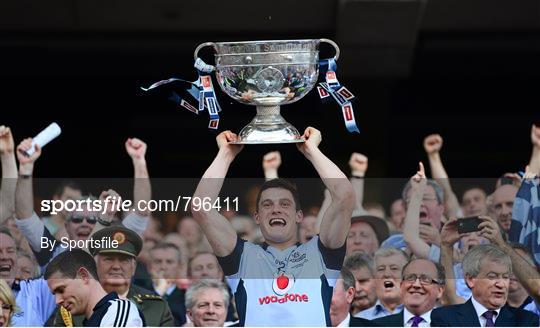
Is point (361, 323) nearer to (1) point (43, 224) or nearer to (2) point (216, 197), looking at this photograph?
(2) point (216, 197)

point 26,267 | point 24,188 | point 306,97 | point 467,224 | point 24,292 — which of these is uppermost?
point 306,97

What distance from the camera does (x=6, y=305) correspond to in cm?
500

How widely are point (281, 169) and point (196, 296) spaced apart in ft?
21.7

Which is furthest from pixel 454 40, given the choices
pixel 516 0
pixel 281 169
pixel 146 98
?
pixel 146 98

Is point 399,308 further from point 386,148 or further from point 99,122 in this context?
point 99,122

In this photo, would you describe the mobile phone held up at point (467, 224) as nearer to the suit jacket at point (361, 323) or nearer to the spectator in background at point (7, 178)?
the suit jacket at point (361, 323)

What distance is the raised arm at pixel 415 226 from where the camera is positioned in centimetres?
531

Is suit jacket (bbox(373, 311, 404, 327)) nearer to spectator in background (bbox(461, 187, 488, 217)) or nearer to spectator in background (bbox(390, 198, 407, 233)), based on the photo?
spectator in background (bbox(390, 198, 407, 233))

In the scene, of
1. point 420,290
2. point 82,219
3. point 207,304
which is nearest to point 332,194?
point 420,290

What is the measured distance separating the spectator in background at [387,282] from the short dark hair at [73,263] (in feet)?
4.34

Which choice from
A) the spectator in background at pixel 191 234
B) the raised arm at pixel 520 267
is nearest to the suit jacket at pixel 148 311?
the spectator in background at pixel 191 234

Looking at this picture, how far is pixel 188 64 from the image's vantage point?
1169 cm

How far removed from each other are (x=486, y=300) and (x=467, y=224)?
0.35 meters

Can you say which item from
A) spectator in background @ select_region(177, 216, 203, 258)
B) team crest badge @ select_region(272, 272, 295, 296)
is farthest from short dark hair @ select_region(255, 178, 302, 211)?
spectator in background @ select_region(177, 216, 203, 258)
